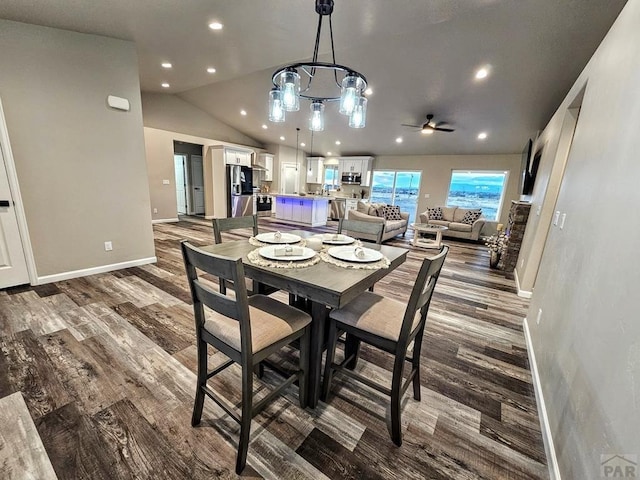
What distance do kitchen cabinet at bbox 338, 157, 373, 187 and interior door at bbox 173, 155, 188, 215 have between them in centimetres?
521

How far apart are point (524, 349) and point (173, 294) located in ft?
11.1

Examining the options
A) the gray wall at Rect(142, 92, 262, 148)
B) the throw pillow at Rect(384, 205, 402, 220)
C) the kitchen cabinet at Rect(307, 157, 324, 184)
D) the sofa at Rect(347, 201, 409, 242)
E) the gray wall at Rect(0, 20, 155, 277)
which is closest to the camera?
the gray wall at Rect(0, 20, 155, 277)

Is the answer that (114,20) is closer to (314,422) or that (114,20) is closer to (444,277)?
(314,422)

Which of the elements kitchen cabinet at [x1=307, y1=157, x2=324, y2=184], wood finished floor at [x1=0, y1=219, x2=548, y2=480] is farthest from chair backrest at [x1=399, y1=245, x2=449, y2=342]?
kitchen cabinet at [x1=307, y1=157, x2=324, y2=184]

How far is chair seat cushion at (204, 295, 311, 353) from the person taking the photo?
3.93 feet

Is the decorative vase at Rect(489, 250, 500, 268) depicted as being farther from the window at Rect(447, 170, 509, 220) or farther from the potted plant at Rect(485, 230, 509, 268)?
the window at Rect(447, 170, 509, 220)

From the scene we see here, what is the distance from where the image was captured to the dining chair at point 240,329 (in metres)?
1.04

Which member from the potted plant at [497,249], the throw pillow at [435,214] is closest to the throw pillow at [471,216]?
the throw pillow at [435,214]

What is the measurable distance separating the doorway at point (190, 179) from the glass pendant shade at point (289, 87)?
743cm

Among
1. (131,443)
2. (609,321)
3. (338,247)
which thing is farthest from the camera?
(338,247)

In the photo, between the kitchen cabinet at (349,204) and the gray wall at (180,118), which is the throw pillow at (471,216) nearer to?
the kitchen cabinet at (349,204)

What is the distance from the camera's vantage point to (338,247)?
1819 mm

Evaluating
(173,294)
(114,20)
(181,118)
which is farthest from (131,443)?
(181,118)

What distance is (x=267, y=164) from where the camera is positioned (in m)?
9.33
